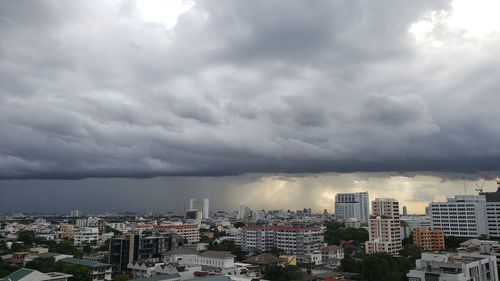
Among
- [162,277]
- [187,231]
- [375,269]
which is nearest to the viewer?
[162,277]

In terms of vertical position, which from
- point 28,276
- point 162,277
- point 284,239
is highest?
point 28,276

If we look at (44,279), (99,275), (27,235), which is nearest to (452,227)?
(99,275)

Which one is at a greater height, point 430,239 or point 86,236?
point 430,239

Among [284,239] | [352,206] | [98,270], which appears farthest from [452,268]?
[352,206]

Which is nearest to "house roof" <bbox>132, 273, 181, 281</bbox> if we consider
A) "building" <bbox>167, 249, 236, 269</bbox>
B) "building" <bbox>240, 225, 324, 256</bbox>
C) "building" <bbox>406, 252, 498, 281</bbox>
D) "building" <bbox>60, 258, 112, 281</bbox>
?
Result: "building" <bbox>60, 258, 112, 281</bbox>

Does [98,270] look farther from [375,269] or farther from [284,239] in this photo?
[284,239]

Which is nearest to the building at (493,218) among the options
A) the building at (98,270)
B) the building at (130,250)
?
the building at (130,250)

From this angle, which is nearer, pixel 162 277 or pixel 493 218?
pixel 162 277

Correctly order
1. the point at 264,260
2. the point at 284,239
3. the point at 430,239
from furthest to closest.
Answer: the point at 284,239, the point at 430,239, the point at 264,260
